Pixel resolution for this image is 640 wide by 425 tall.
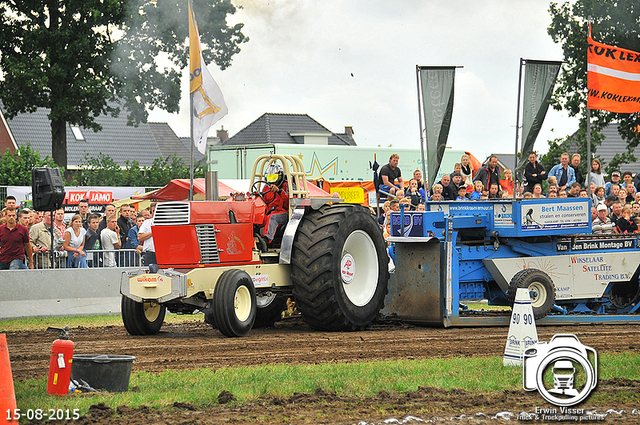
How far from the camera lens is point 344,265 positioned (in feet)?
32.8

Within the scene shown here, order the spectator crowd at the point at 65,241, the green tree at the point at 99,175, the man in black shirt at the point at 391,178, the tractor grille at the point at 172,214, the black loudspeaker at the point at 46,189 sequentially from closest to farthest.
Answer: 1. the tractor grille at the point at 172,214
2. the black loudspeaker at the point at 46,189
3. the spectator crowd at the point at 65,241
4. the man in black shirt at the point at 391,178
5. the green tree at the point at 99,175

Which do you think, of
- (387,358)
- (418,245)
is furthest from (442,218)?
(387,358)

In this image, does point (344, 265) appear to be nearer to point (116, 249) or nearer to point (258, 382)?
point (258, 382)

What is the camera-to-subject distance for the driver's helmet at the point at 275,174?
10203 mm

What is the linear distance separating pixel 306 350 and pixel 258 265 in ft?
5.55

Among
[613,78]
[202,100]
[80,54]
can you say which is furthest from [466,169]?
[80,54]

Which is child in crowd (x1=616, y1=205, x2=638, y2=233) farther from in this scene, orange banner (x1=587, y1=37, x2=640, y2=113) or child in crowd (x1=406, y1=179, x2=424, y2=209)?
child in crowd (x1=406, y1=179, x2=424, y2=209)

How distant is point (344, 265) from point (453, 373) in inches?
137

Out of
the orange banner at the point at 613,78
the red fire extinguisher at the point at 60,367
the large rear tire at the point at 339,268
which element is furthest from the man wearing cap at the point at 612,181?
the red fire extinguisher at the point at 60,367

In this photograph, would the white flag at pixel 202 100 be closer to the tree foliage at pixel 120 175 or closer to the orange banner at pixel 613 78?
the orange banner at pixel 613 78

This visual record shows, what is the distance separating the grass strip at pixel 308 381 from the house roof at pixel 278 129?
38476 mm

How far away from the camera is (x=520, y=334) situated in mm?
7148

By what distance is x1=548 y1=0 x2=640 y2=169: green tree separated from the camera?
2550 cm

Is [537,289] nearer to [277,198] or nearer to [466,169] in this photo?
[277,198]
